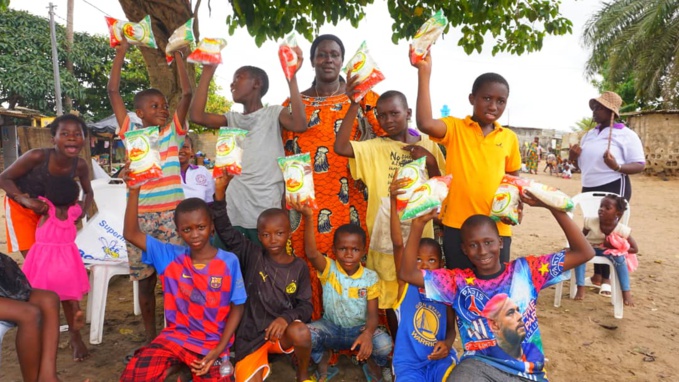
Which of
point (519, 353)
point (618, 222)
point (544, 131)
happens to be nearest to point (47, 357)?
point (519, 353)

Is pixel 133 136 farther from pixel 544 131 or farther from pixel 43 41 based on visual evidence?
pixel 544 131

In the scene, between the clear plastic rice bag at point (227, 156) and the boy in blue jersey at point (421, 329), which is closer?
the boy in blue jersey at point (421, 329)

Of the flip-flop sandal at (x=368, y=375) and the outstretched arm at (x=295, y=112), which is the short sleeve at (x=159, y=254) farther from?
the flip-flop sandal at (x=368, y=375)

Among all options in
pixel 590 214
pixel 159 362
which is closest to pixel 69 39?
pixel 159 362

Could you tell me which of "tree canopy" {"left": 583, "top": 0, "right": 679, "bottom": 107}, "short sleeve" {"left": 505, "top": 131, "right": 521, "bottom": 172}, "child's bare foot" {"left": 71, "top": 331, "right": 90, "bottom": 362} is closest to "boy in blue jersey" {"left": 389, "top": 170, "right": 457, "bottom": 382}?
"short sleeve" {"left": 505, "top": 131, "right": 521, "bottom": 172}

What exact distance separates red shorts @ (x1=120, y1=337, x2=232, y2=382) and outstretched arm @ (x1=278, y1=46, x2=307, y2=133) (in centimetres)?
139

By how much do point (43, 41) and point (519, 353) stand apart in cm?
2250

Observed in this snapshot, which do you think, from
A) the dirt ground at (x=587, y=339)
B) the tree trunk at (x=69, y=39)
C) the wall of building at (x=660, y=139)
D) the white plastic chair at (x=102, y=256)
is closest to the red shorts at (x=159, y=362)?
the dirt ground at (x=587, y=339)

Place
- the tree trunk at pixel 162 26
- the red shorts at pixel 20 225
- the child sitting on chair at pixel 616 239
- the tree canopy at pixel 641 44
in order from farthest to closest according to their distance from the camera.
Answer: the tree canopy at pixel 641 44 < the child sitting on chair at pixel 616 239 < the tree trunk at pixel 162 26 < the red shorts at pixel 20 225

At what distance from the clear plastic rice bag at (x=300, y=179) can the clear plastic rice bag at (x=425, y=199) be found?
1.85ft

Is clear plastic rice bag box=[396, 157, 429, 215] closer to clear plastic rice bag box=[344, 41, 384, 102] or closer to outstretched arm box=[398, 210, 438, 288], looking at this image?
outstretched arm box=[398, 210, 438, 288]

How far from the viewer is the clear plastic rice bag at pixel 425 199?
6.75 ft

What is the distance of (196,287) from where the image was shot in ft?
7.71

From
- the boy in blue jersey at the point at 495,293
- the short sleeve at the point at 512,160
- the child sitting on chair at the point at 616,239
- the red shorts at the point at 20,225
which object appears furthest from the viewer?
the child sitting on chair at the point at 616,239
